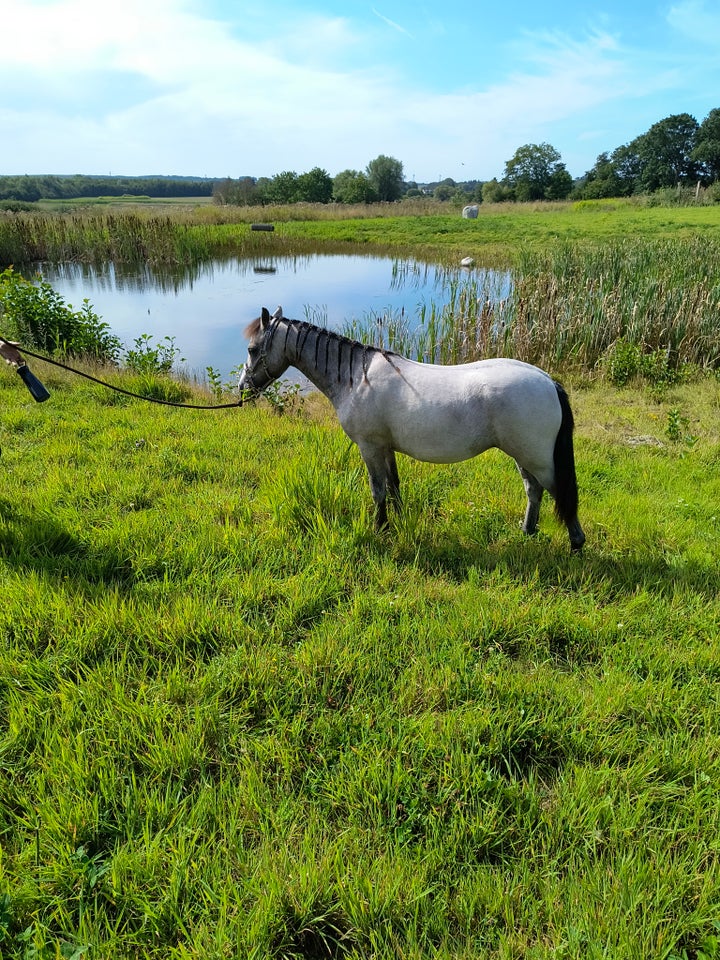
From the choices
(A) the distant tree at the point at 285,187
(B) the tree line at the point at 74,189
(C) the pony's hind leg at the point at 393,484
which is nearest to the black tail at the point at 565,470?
(C) the pony's hind leg at the point at 393,484

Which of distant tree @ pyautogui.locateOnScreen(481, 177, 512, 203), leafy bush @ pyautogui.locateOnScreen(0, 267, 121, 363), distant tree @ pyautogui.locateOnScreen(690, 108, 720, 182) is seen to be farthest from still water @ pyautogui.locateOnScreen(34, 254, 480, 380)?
distant tree @ pyautogui.locateOnScreen(690, 108, 720, 182)

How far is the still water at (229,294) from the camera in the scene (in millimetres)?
11938

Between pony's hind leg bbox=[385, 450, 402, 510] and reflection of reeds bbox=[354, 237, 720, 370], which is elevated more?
reflection of reeds bbox=[354, 237, 720, 370]

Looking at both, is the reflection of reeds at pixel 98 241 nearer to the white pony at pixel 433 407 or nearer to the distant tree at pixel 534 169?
the white pony at pixel 433 407

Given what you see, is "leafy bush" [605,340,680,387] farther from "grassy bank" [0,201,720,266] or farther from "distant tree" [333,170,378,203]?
"distant tree" [333,170,378,203]

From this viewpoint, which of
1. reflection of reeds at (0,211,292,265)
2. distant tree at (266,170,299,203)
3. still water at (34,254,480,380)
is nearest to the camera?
still water at (34,254,480,380)

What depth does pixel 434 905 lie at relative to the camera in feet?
5.53

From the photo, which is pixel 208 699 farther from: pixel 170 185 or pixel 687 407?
pixel 170 185

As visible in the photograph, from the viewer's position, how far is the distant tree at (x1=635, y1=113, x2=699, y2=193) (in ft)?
200

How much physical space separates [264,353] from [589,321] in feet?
22.0

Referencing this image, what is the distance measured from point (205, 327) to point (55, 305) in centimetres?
444

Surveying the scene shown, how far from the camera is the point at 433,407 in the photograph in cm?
339

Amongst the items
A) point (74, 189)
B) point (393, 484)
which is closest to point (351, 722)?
point (393, 484)

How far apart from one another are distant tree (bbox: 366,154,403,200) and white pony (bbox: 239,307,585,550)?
7577 centimetres
